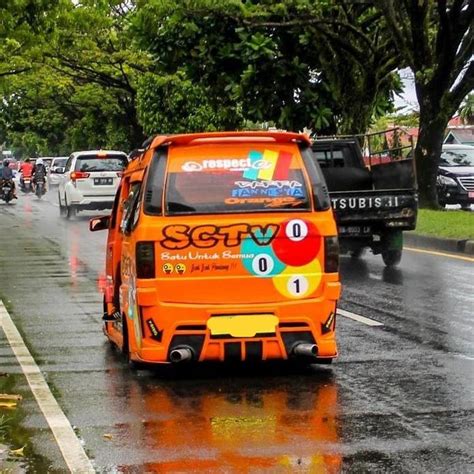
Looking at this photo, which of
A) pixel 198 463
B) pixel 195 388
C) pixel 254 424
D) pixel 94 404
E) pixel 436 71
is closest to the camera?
pixel 198 463

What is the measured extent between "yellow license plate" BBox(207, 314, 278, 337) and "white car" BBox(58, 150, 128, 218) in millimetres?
21282

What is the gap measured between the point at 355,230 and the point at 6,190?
2494 centimetres

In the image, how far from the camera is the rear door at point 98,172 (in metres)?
29.2

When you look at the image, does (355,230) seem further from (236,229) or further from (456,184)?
(456,184)

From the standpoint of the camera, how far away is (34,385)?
26.9 feet

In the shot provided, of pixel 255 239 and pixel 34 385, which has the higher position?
pixel 255 239

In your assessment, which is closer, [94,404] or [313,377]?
[94,404]

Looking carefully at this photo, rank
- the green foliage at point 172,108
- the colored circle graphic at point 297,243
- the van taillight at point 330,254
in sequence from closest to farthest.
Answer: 1. the colored circle graphic at point 297,243
2. the van taillight at point 330,254
3. the green foliage at point 172,108

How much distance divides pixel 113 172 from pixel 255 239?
843 inches

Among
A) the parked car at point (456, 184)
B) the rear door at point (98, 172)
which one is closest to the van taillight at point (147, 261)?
the rear door at point (98, 172)

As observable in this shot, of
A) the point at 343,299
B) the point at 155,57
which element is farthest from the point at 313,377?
the point at 155,57

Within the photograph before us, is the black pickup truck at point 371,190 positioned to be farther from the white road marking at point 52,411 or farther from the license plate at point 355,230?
the white road marking at point 52,411

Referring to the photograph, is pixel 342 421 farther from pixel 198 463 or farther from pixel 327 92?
pixel 327 92

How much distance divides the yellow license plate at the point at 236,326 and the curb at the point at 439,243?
10584 millimetres
